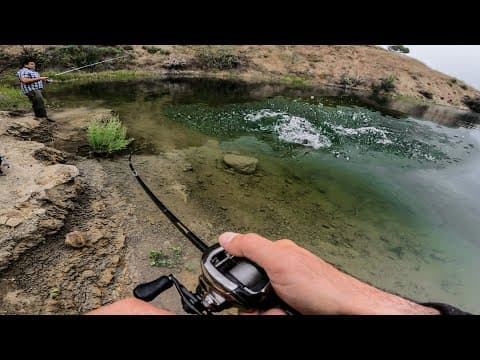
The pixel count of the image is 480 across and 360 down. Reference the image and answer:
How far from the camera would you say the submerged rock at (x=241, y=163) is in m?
8.79

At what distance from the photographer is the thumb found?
5.84ft

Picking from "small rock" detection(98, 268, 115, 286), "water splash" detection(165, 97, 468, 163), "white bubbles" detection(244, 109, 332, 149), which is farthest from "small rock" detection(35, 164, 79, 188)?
"white bubbles" detection(244, 109, 332, 149)

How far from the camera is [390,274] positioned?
18.3ft

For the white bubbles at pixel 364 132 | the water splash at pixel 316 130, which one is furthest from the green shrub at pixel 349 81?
the white bubbles at pixel 364 132

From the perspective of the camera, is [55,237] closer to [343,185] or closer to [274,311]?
[274,311]

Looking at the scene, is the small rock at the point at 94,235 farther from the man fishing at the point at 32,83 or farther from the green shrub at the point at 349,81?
the green shrub at the point at 349,81

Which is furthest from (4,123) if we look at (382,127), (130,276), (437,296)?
(382,127)

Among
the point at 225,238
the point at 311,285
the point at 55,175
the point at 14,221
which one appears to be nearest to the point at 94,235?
the point at 14,221

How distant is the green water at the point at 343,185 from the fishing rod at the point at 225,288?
434 centimetres

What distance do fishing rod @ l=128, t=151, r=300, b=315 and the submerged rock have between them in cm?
694

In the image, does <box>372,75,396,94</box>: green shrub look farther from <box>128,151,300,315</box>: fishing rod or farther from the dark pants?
<box>128,151,300,315</box>: fishing rod

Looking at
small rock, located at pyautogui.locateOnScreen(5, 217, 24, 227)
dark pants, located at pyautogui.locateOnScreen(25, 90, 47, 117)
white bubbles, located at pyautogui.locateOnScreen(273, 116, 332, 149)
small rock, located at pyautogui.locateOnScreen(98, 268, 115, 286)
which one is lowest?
white bubbles, located at pyautogui.locateOnScreen(273, 116, 332, 149)
